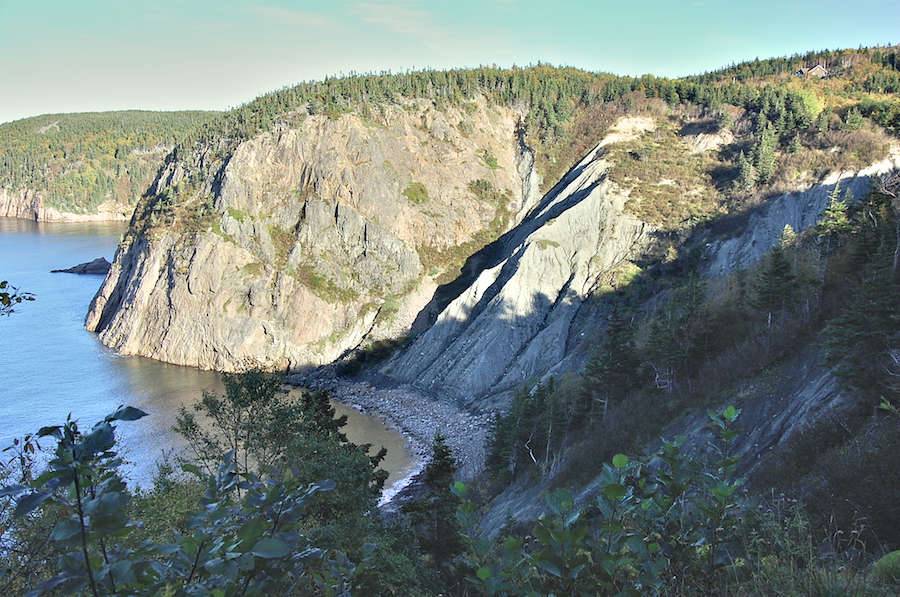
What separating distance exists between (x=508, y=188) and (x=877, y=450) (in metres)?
58.3

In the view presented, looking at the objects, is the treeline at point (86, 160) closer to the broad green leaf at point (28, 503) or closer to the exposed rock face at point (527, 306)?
the exposed rock face at point (527, 306)

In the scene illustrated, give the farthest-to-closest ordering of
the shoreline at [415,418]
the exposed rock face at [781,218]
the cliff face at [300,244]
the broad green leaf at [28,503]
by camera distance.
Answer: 1. the cliff face at [300,244]
2. the exposed rock face at [781,218]
3. the shoreline at [415,418]
4. the broad green leaf at [28,503]

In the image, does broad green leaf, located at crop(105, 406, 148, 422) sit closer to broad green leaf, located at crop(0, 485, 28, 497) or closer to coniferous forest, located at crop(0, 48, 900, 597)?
coniferous forest, located at crop(0, 48, 900, 597)

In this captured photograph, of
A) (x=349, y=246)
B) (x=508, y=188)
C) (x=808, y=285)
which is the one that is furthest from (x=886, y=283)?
(x=508, y=188)

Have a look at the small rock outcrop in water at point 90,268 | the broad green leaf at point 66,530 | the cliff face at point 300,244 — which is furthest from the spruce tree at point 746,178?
the small rock outcrop in water at point 90,268

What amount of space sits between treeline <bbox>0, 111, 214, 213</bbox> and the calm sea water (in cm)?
8295

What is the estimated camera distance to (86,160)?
157 meters

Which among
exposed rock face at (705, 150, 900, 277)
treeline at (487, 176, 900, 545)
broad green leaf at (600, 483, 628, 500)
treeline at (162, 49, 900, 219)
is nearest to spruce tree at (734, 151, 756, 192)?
exposed rock face at (705, 150, 900, 277)

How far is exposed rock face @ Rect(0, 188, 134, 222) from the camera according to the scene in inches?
5694

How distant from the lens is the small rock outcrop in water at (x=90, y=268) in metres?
81.7

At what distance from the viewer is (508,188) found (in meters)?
66.4

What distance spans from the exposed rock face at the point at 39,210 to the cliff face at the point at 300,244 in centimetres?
9915

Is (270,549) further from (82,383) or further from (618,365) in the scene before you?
(82,383)

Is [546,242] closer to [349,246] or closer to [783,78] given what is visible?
[349,246]
